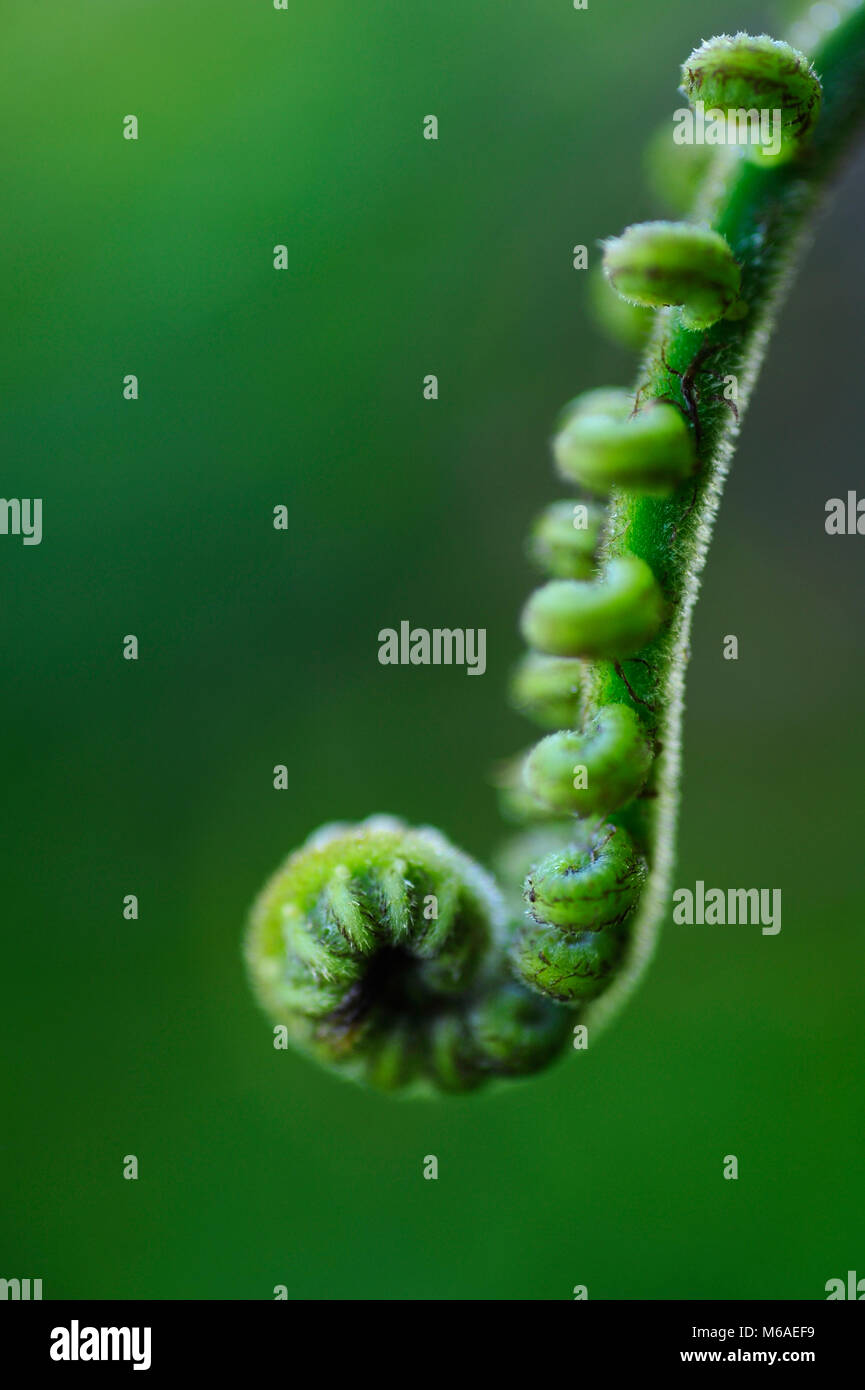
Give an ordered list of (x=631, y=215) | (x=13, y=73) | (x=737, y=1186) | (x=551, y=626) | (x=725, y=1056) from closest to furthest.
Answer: (x=551, y=626) < (x=737, y=1186) < (x=725, y=1056) < (x=13, y=73) < (x=631, y=215)

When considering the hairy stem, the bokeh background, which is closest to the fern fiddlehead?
the hairy stem

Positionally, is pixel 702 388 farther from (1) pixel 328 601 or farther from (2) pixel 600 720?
(1) pixel 328 601

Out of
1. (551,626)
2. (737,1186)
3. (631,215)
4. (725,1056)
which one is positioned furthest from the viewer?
(631,215)

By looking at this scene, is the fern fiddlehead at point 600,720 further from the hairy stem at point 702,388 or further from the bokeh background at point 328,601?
the bokeh background at point 328,601

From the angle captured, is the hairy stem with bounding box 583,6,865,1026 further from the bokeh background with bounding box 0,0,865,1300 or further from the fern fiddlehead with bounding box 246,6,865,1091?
the bokeh background with bounding box 0,0,865,1300

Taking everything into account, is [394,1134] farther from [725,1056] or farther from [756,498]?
[756,498]

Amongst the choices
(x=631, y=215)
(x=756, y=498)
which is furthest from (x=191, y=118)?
(x=756, y=498)
